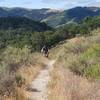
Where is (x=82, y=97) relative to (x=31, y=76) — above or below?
above

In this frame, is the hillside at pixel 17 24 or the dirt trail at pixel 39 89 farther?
the hillside at pixel 17 24

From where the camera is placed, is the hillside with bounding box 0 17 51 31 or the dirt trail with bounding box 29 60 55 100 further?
the hillside with bounding box 0 17 51 31

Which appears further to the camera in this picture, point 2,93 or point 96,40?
point 96,40

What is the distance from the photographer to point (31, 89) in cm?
1605

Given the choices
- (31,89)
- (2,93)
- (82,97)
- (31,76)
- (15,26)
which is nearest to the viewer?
(82,97)

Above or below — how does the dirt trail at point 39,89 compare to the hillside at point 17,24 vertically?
above

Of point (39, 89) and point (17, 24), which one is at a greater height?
point (39, 89)

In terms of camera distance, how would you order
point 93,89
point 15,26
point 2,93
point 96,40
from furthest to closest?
point 15,26, point 96,40, point 2,93, point 93,89

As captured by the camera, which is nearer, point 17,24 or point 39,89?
point 39,89

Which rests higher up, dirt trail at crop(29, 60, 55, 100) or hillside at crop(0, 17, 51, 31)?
dirt trail at crop(29, 60, 55, 100)

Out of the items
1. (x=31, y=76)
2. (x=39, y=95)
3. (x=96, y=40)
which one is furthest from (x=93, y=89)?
(x=96, y=40)

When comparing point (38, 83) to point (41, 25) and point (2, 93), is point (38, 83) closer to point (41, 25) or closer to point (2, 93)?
point (2, 93)

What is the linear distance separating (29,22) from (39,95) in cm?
14299

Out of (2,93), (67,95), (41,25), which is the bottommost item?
(41,25)
